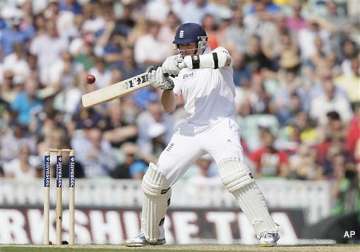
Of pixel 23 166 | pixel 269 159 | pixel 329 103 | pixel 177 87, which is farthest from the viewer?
pixel 329 103

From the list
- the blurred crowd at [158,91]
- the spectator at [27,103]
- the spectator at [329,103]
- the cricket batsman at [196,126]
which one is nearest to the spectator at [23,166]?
the blurred crowd at [158,91]

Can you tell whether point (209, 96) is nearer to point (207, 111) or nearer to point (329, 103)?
point (207, 111)

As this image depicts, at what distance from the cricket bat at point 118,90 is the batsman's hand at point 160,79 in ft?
0.20

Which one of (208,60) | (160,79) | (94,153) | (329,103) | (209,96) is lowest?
(94,153)

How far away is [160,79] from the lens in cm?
818

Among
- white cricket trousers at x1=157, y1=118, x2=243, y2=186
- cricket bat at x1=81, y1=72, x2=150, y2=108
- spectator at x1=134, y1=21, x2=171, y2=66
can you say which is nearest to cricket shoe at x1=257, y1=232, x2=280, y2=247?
white cricket trousers at x1=157, y1=118, x2=243, y2=186

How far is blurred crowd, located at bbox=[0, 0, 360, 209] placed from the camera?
12.2 metres

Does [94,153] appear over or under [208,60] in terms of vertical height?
under

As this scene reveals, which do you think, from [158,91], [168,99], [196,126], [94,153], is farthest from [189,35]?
[158,91]

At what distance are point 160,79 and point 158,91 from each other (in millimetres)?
4861

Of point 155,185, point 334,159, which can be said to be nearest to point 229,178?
point 155,185

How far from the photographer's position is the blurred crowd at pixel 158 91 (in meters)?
12.2

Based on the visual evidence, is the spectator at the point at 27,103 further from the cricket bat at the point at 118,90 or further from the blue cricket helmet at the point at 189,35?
the blue cricket helmet at the point at 189,35

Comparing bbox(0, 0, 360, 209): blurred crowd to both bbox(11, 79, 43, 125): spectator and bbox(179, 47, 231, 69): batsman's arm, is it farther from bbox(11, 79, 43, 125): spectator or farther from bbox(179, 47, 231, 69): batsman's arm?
bbox(179, 47, 231, 69): batsman's arm
